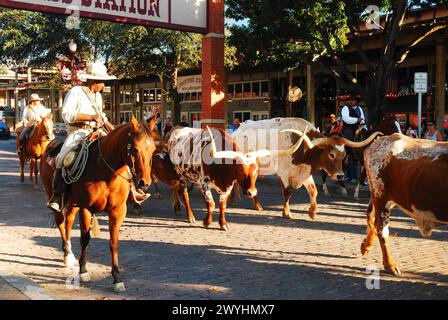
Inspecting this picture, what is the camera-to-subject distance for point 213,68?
16.2 metres

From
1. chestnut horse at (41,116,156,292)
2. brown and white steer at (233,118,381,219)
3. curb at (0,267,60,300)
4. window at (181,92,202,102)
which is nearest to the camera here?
curb at (0,267,60,300)

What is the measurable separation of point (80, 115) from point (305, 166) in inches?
202

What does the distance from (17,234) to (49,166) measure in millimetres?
2330

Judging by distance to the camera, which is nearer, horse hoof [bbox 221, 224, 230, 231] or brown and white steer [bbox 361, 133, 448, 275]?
brown and white steer [bbox 361, 133, 448, 275]

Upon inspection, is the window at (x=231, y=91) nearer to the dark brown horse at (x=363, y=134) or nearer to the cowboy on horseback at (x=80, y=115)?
the dark brown horse at (x=363, y=134)

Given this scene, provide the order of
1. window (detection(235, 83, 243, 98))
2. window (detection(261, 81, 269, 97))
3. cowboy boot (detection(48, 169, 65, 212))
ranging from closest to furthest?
cowboy boot (detection(48, 169, 65, 212)), window (detection(261, 81, 269, 97)), window (detection(235, 83, 243, 98))

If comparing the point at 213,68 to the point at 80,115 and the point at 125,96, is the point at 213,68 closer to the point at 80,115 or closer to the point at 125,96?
the point at 80,115

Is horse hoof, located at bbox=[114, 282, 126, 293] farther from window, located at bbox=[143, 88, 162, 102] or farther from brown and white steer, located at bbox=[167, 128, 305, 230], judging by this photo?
window, located at bbox=[143, 88, 162, 102]

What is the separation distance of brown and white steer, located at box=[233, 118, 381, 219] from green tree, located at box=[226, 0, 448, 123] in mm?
4928

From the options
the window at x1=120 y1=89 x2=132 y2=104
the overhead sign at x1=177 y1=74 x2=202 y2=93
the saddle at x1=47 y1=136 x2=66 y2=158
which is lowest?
the saddle at x1=47 y1=136 x2=66 y2=158

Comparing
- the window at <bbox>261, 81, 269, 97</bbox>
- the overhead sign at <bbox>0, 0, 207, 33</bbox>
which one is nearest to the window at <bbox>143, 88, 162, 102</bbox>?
the window at <bbox>261, 81, 269, 97</bbox>

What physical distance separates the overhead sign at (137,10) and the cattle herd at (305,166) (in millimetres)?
5504

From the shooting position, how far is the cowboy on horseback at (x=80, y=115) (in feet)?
20.1

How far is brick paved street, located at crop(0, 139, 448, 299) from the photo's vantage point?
17.9 ft
